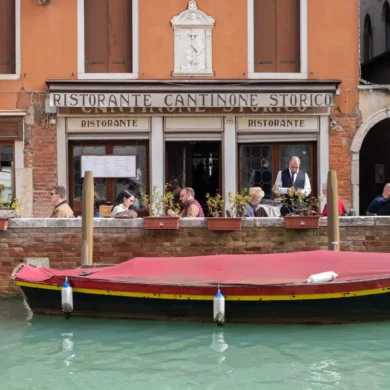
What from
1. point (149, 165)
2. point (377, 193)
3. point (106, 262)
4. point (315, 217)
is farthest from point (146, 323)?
point (377, 193)

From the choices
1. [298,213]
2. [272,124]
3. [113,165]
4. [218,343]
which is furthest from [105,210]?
[218,343]

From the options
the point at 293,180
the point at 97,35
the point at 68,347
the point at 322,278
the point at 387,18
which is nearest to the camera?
the point at 68,347

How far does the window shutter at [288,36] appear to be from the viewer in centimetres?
1443

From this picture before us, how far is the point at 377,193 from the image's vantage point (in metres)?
17.8

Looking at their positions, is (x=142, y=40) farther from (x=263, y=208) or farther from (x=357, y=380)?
(x=357, y=380)

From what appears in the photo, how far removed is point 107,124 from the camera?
14297 mm

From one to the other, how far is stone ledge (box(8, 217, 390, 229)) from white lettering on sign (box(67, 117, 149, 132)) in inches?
116

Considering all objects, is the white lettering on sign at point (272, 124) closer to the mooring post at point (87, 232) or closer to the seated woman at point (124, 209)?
the seated woman at point (124, 209)

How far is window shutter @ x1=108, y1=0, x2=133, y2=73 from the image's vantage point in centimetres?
1434

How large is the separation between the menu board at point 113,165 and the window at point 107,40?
119 cm

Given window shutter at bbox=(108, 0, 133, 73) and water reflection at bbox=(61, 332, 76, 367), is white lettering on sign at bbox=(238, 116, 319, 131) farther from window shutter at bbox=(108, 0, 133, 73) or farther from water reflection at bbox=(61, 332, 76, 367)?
water reflection at bbox=(61, 332, 76, 367)

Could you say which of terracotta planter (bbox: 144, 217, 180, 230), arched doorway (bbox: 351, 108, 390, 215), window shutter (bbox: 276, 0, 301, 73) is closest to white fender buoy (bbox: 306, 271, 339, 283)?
terracotta planter (bbox: 144, 217, 180, 230)

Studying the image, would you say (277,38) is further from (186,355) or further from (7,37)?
(186,355)

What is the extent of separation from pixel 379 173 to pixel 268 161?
3.75m
